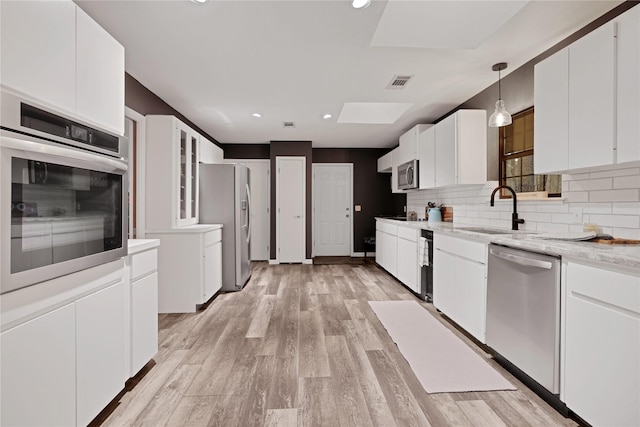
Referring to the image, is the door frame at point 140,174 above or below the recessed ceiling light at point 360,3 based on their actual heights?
below

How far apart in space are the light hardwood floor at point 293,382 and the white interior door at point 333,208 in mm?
3689

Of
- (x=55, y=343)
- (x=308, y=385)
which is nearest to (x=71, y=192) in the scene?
(x=55, y=343)

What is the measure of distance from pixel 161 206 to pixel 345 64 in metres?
2.44

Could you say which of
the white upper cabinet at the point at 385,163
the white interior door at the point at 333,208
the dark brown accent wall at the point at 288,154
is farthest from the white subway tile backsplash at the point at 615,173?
the white interior door at the point at 333,208

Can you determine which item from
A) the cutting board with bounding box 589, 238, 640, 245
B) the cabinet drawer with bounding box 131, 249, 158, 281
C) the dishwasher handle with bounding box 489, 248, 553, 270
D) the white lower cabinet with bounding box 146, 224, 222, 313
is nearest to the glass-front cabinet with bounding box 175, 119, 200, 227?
the white lower cabinet with bounding box 146, 224, 222, 313

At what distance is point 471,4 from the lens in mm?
2127

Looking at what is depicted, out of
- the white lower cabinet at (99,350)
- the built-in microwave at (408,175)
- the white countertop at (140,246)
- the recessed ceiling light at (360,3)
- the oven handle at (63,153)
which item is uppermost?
the recessed ceiling light at (360,3)

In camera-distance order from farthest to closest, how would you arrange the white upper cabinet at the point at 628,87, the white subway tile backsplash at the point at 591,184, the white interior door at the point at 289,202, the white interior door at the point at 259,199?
the white interior door at the point at 259,199
the white interior door at the point at 289,202
the white subway tile backsplash at the point at 591,184
the white upper cabinet at the point at 628,87

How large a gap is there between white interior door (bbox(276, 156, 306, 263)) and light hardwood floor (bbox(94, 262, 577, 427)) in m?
2.83

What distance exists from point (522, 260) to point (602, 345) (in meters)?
0.61

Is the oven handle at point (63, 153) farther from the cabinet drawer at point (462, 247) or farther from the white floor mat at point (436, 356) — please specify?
the cabinet drawer at point (462, 247)

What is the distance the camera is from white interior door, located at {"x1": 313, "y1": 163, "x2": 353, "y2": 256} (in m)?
7.24

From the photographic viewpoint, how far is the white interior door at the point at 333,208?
724 centimetres

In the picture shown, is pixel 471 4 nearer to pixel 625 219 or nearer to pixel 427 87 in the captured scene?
pixel 427 87
